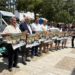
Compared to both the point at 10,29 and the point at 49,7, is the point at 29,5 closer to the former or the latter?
the point at 49,7

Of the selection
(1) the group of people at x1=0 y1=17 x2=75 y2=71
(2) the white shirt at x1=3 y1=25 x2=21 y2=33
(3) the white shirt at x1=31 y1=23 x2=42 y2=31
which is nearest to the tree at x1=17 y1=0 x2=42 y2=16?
(3) the white shirt at x1=31 y1=23 x2=42 y2=31

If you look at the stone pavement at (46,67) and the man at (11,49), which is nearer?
the man at (11,49)

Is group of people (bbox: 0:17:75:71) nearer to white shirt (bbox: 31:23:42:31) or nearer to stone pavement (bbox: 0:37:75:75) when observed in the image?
white shirt (bbox: 31:23:42:31)

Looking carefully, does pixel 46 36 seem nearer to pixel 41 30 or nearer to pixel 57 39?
pixel 41 30

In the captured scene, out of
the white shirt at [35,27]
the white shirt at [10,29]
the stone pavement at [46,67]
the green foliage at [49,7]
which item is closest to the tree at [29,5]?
the green foliage at [49,7]

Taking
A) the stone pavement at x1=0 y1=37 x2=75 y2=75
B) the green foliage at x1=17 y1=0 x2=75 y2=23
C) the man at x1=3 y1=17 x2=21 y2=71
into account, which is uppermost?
the man at x1=3 y1=17 x2=21 y2=71

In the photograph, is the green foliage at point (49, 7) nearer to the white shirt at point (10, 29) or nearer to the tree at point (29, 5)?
the tree at point (29, 5)

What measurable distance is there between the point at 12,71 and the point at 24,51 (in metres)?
1.38

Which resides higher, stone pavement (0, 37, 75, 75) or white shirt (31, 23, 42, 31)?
white shirt (31, 23, 42, 31)

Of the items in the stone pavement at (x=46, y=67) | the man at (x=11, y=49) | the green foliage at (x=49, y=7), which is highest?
the man at (x=11, y=49)

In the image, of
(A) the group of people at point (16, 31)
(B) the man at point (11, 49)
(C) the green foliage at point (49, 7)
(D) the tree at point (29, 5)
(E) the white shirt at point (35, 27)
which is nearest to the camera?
(B) the man at point (11, 49)

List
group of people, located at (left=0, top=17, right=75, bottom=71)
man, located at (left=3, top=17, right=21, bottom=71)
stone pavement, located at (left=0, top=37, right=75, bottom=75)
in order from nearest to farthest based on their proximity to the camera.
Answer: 1. man, located at (left=3, top=17, right=21, bottom=71)
2. group of people, located at (left=0, top=17, right=75, bottom=71)
3. stone pavement, located at (left=0, top=37, right=75, bottom=75)

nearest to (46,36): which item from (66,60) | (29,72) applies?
(66,60)

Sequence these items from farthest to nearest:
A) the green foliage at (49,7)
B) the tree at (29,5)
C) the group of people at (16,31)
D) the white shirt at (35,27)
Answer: the tree at (29,5), the green foliage at (49,7), the white shirt at (35,27), the group of people at (16,31)
